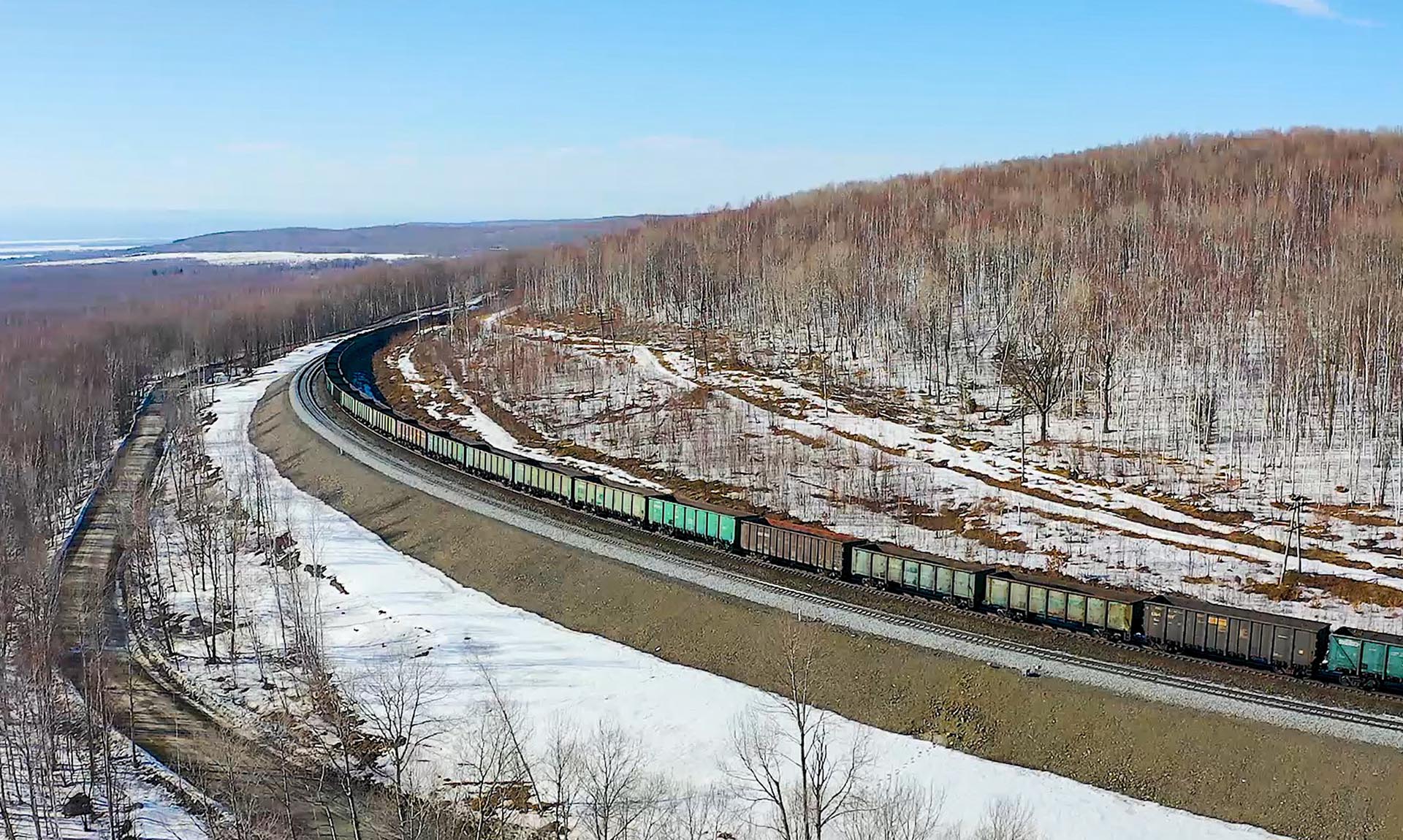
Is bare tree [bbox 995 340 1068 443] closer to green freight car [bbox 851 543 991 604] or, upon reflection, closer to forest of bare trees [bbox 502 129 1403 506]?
forest of bare trees [bbox 502 129 1403 506]

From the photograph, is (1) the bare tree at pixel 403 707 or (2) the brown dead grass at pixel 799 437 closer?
(1) the bare tree at pixel 403 707

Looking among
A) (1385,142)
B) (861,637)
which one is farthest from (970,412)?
(1385,142)

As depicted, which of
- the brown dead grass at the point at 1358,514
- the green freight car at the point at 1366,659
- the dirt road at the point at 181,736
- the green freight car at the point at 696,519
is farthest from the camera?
the brown dead grass at the point at 1358,514

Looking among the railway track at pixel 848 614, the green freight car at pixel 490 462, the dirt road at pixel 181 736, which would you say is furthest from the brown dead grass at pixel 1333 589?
the green freight car at pixel 490 462

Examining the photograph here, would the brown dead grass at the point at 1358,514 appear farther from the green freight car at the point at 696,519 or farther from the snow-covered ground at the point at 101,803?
the snow-covered ground at the point at 101,803

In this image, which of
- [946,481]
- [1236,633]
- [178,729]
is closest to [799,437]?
[946,481]

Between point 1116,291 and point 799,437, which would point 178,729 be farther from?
point 1116,291

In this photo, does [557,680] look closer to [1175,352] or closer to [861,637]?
[861,637]
